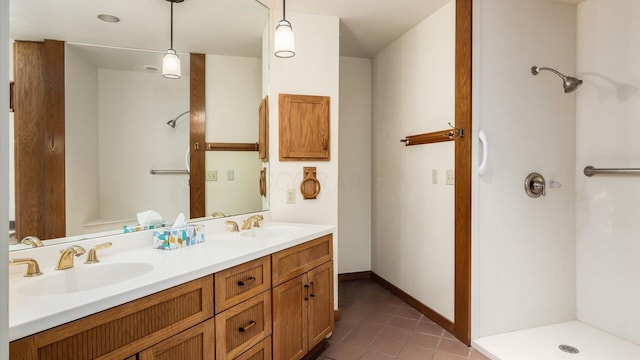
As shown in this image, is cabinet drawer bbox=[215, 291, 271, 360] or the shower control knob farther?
the shower control knob

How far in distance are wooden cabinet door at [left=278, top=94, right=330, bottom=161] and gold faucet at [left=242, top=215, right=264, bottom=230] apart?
50cm

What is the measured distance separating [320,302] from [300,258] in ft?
1.28

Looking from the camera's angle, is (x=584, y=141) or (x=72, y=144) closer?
(x=72, y=144)

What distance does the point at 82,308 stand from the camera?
39.6 inches

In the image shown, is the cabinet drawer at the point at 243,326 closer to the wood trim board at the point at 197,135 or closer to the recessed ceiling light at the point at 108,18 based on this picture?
the wood trim board at the point at 197,135

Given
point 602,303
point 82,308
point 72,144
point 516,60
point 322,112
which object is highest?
point 516,60

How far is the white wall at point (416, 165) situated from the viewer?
2.69m

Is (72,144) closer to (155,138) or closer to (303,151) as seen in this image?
(155,138)

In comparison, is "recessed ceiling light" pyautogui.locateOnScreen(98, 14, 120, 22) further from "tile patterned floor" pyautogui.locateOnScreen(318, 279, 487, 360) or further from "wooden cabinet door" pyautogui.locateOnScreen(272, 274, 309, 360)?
"tile patterned floor" pyautogui.locateOnScreen(318, 279, 487, 360)

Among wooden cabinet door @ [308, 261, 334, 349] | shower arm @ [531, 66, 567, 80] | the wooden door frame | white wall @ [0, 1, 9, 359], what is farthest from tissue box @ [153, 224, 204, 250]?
shower arm @ [531, 66, 567, 80]

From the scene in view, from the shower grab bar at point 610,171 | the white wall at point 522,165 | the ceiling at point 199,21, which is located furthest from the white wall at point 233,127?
the shower grab bar at point 610,171

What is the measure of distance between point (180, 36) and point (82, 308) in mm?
1687

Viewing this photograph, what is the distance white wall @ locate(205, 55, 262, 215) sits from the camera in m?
2.29

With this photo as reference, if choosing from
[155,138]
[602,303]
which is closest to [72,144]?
[155,138]
